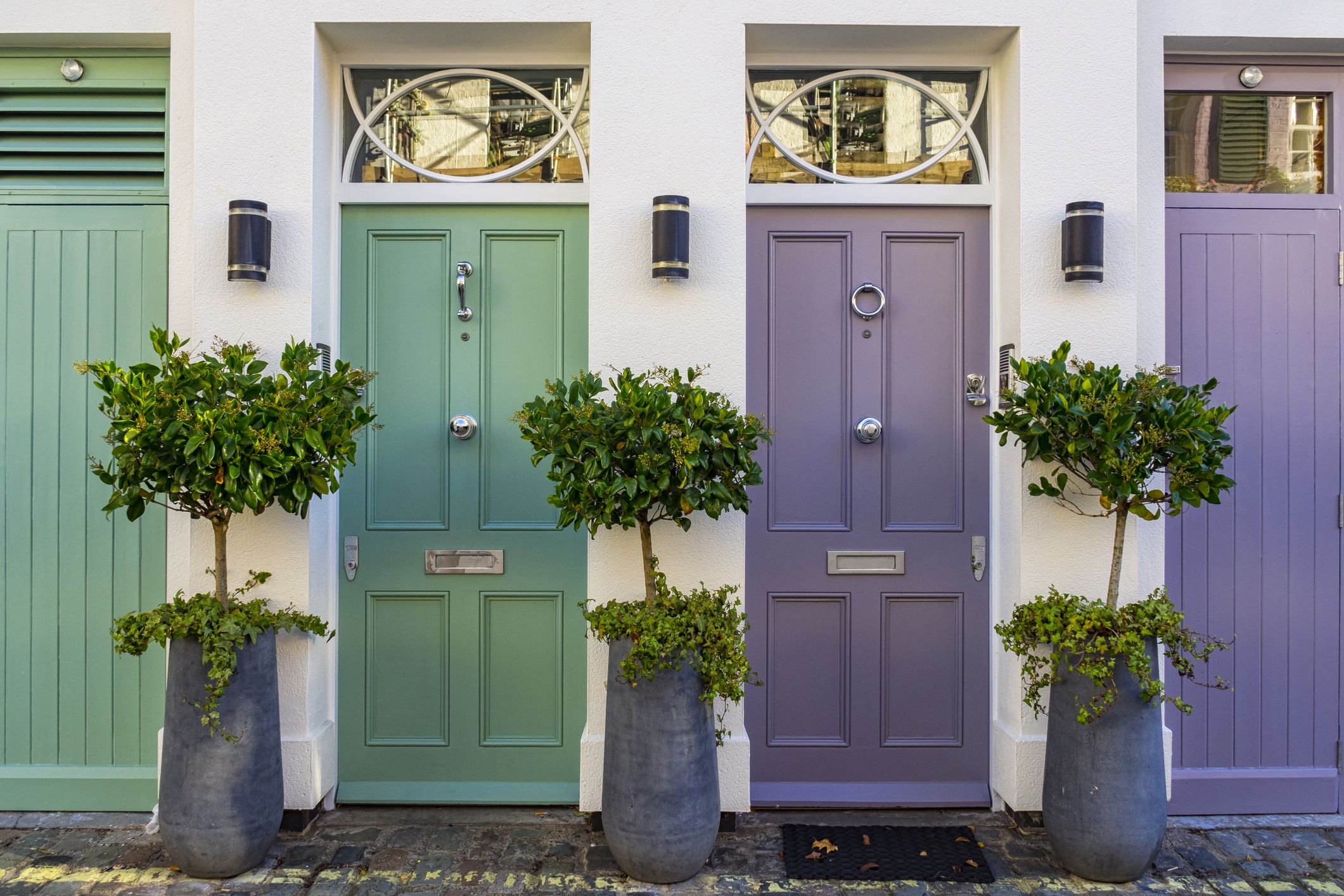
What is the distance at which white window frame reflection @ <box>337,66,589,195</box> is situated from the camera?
3.34 m

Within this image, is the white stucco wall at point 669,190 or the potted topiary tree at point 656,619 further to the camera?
the white stucco wall at point 669,190

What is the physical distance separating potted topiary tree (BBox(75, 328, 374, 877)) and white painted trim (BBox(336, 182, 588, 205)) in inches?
31.7

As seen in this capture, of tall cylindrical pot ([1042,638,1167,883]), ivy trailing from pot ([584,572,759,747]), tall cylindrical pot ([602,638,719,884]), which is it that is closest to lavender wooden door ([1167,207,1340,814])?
tall cylindrical pot ([1042,638,1167,883])

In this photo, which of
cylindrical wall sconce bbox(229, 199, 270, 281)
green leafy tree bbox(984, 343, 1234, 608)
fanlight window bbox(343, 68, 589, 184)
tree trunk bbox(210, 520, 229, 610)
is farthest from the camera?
fanlight window bbox(343, 68, 589, 184)

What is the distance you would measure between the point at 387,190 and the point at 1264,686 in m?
3.95

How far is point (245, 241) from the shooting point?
9.80 feet

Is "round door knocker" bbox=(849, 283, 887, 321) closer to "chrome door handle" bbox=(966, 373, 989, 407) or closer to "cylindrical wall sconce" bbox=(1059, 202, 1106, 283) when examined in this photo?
"chrome door handle" bbox=(966, 373, 989, 407)

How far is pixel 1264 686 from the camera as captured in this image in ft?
11.0

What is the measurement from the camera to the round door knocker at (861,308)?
332 cm

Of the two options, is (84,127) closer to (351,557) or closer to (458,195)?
(458,195)

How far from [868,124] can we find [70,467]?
3.40 metres

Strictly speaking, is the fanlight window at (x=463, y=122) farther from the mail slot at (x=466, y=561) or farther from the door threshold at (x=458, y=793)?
the door threshold at (x=458, y=793)

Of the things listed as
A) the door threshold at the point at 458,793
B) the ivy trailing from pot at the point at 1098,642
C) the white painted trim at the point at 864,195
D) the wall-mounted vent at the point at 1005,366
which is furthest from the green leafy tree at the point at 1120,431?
the door threshold at the point at 458,793

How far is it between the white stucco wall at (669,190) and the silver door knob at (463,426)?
0.59 m
